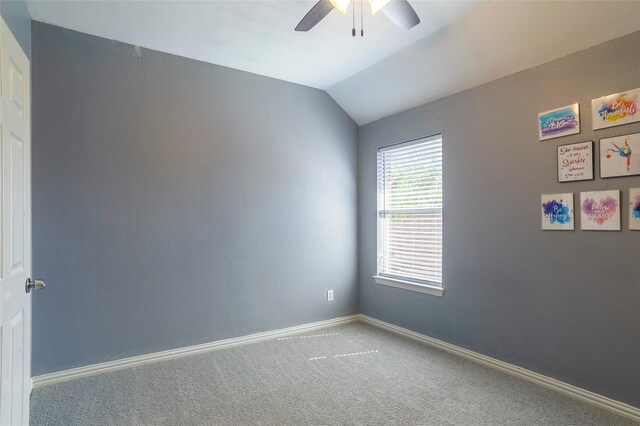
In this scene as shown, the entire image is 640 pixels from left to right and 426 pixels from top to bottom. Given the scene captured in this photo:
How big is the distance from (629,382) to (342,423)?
1.69m

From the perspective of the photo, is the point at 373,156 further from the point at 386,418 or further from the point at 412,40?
the point at 386,418

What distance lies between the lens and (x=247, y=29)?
8.74 feet

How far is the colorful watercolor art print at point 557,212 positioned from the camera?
2375 millimetres

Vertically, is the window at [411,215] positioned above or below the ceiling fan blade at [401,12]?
below

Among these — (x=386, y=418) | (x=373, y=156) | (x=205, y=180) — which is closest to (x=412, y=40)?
(x=373, y=156)

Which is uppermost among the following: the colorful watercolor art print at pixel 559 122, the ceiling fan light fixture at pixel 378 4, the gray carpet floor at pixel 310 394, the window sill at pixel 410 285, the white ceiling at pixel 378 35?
the white ceiling at pixel 378 35

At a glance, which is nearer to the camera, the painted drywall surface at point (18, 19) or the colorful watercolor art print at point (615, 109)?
the painted drywall surface at point (18, 19)

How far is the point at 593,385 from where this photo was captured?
2264 millimetres

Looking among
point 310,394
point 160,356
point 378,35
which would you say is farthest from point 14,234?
point 378,35

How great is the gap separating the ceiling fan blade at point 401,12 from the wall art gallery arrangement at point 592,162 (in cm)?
122

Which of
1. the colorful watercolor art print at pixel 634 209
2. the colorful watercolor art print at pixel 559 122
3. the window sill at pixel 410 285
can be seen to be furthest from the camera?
the window sill at pixel 410 285

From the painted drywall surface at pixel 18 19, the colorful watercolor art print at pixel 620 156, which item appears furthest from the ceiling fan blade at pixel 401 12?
the painted drywall surface at pixel 18 19

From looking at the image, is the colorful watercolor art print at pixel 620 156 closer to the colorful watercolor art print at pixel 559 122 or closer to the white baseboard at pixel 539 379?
the colorful watercolor art print at pixel 559 122

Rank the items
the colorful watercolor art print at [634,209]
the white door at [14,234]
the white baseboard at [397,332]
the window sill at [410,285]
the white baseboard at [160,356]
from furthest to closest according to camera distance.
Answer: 1. the window sill at [410,285]
2. the white baseboard at [160,356]
3. the white baseboard at [397,332]
4. the colorful watercolor art print at [634,209]
5. the white door at [14,234]
